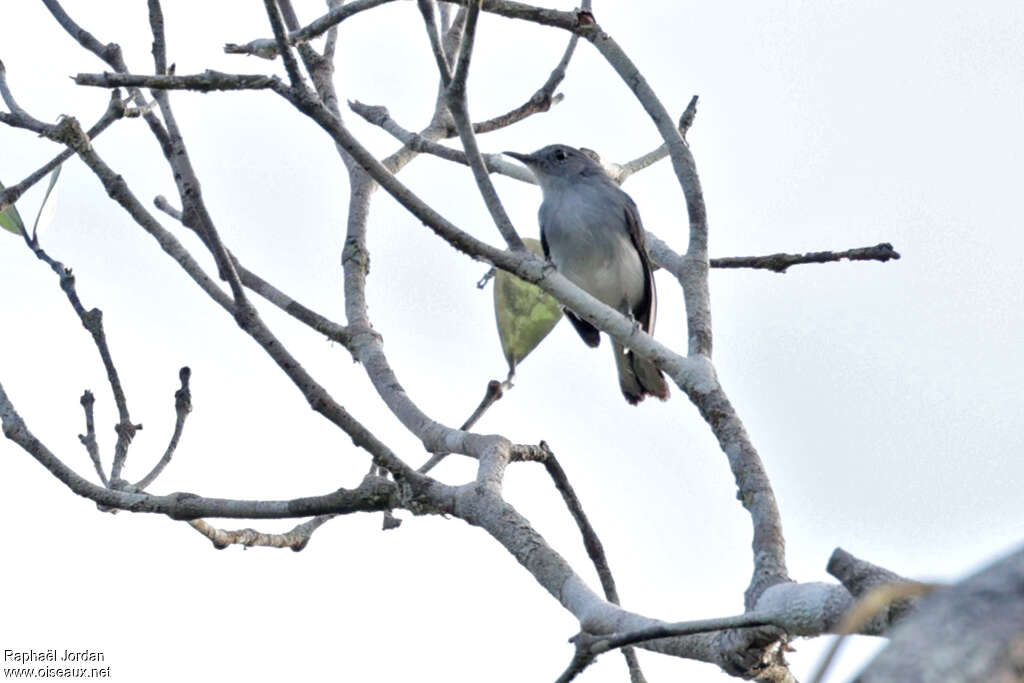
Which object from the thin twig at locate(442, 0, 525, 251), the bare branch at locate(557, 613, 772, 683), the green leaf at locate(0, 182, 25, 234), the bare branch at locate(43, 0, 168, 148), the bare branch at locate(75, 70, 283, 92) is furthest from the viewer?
the green leaf at locate(0, 182, 25, 234)

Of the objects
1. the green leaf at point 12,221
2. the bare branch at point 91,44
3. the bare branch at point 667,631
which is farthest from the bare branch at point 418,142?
the bare branch at point 667,631

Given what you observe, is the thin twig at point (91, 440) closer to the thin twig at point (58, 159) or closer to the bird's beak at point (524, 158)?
the thin twig at point (58, 159)

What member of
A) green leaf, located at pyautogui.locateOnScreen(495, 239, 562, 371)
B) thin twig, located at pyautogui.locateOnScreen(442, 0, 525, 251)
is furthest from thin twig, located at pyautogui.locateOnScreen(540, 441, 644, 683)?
green leaf, located at pyautogui.locateOnScreen(495, 239, 562, 371)

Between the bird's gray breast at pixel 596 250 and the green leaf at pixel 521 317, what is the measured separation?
149 inches

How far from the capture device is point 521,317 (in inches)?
217

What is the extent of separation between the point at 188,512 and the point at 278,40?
50.1 inches

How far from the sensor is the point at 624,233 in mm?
9547

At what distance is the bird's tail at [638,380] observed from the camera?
30.8ft

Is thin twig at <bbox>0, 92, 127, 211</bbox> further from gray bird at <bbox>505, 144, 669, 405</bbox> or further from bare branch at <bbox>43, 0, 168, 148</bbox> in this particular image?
gray bird at <bbox>505, 144, 669, 405</bbox>

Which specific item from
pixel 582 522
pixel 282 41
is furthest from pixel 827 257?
pixel 282 41

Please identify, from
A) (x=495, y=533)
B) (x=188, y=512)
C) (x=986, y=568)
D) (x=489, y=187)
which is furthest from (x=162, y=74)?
(x=986, y=568)

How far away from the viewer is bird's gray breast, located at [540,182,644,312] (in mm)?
9430

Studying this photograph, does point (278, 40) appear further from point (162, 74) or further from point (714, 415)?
point (714, 415)

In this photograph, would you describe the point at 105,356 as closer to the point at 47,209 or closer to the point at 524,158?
the point at 47,209
